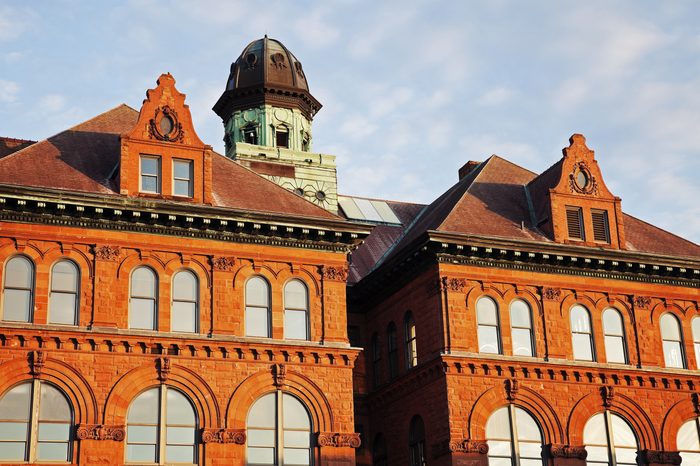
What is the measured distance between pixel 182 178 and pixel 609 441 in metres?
17.8

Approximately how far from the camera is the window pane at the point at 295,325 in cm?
4022

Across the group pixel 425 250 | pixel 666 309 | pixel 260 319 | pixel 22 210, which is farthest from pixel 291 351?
pixel 666 309

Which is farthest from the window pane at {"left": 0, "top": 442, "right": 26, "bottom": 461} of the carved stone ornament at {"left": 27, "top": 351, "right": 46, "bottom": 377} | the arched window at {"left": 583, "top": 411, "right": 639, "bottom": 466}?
the arched window at {"left": 583, "top": 411, "right": 639, "bottom": 466}

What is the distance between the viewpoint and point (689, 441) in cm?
4388

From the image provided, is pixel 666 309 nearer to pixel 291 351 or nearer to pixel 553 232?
pixel 553 232

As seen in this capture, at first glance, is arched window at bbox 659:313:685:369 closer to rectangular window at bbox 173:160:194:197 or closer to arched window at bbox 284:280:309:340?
arched window at bbox 284:280:309:340

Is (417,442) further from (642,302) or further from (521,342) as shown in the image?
(642,302)

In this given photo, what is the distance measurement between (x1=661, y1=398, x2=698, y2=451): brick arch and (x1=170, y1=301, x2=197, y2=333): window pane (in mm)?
17684

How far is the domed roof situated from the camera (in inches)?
2357

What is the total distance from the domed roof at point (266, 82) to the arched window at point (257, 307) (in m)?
21.2

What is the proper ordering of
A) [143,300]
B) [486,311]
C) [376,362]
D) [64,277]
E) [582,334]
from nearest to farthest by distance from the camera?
[64,277] < [143,300] < [486,311] < [582,334] < [376,362]

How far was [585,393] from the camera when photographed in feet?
140

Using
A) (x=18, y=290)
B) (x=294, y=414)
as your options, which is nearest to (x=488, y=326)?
(x=294, y=414)

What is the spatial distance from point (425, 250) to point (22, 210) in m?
14.1
